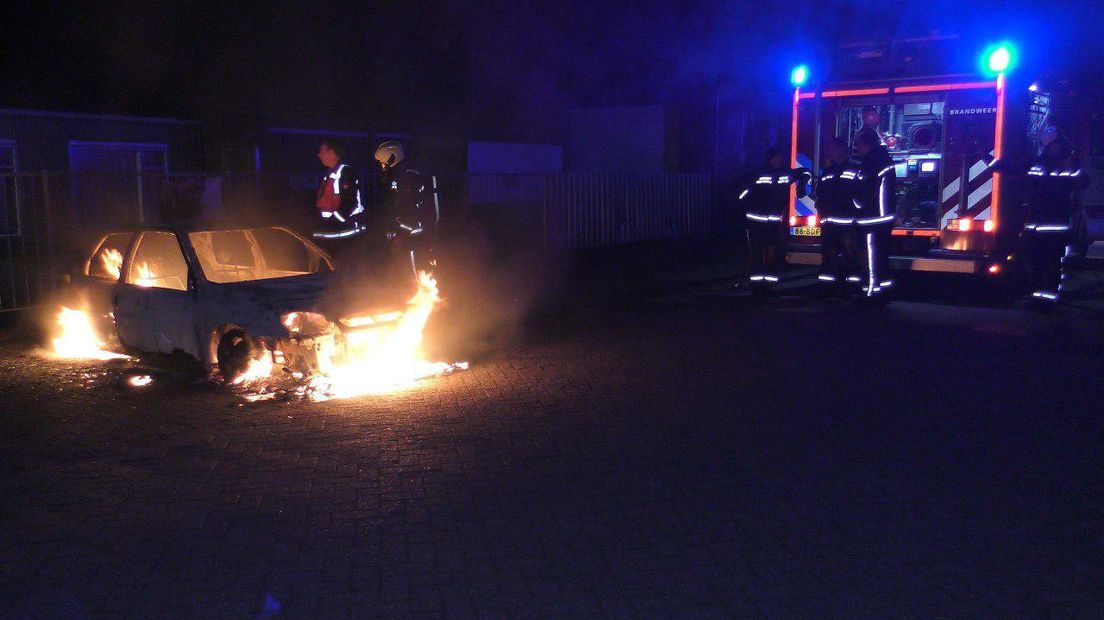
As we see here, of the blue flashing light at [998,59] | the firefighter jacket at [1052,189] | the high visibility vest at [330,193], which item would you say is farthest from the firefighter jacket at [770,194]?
the high visibility vest at [330,193]

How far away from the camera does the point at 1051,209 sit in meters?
11.0

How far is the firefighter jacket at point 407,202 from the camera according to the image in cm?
1032

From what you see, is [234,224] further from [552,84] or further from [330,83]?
[552,84]

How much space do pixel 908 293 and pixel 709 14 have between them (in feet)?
42.8

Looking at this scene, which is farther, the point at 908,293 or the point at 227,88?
the point at 227,88

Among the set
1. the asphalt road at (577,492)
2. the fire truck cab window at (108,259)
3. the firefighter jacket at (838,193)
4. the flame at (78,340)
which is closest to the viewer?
the asphalt road at (577,492)

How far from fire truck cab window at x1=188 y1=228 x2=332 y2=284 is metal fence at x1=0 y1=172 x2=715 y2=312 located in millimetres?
785

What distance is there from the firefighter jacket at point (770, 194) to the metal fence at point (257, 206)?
17.1 feet

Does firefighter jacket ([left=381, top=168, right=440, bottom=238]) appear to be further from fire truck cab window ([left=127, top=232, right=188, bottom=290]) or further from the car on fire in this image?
fire truck cab window ([left=127, top=232, right=188, bottom=290])

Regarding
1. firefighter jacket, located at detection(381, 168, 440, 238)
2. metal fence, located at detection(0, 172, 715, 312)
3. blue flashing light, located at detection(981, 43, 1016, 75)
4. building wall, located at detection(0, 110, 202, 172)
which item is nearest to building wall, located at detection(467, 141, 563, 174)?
metal fence, located at detection(0, 172, 715, 312)

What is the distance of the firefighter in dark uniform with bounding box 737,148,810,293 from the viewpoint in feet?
37.8

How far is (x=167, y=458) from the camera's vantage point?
223 inches

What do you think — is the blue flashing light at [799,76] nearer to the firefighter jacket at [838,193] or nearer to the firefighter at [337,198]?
the firefighter jacket at [838,193]

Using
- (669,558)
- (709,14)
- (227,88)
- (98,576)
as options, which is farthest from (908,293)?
(227,88)
